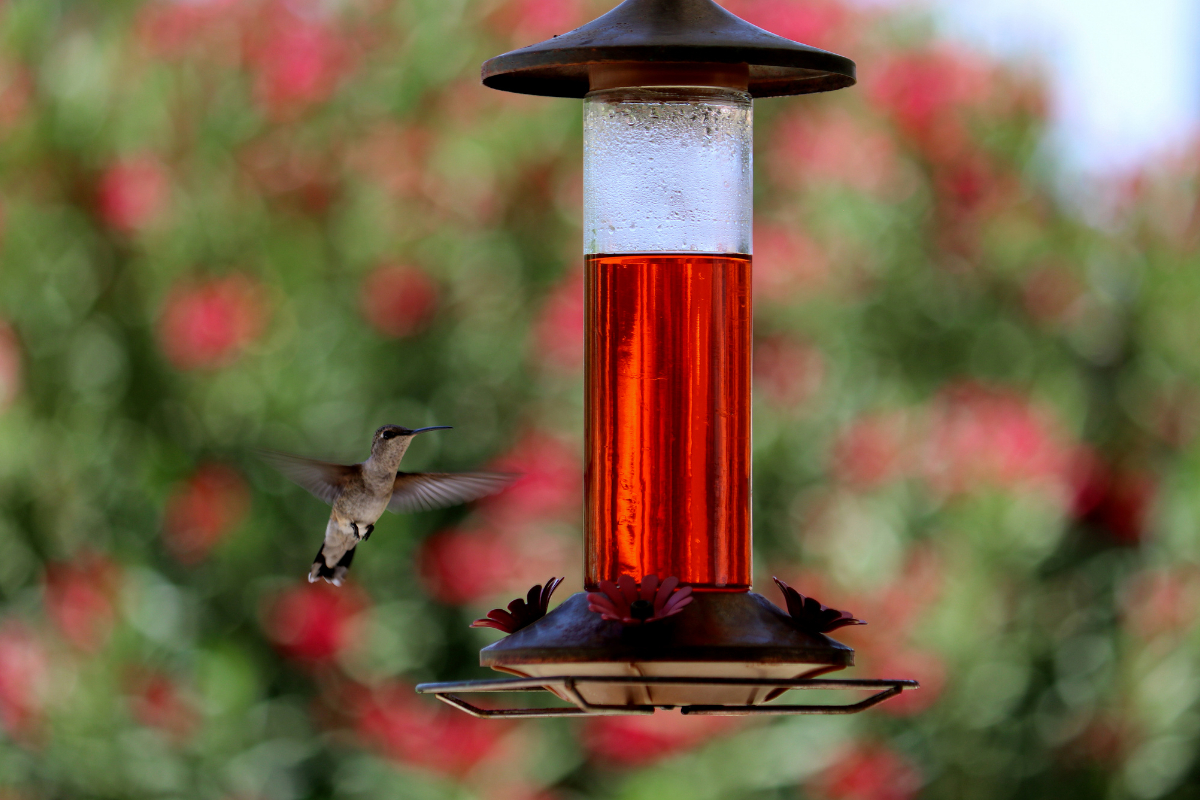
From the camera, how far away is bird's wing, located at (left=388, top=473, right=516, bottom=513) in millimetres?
3430

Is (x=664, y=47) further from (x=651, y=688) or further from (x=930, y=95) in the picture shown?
(x=930, y=95)

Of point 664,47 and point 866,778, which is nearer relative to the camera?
point 664,47

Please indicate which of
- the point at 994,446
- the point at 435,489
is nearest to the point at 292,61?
the point at 994,446

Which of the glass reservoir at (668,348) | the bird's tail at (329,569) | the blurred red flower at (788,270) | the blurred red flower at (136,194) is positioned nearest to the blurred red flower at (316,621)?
the blurred red flower at (136,194)

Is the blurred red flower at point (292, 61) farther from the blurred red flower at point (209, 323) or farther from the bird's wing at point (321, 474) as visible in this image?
the bird's wing at point (321, 474)

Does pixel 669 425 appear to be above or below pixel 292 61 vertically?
below

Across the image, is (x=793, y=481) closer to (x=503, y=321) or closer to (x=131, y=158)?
(x=503, y=321)

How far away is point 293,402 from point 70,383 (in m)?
0.91

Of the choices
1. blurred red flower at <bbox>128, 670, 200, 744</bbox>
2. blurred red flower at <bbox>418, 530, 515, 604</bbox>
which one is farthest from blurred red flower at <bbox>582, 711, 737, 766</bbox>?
blurred red flower at <bbox>128, 670, 200, 744</bbox>

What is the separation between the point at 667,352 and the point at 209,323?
12.5 ft

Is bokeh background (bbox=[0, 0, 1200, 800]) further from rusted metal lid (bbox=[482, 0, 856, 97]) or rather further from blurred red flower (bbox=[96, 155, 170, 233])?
rusted metal lid (bbox=[482, 0, 856, 97])

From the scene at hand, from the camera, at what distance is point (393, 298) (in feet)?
21.4

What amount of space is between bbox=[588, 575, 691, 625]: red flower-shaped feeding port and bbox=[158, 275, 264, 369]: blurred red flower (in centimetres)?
403

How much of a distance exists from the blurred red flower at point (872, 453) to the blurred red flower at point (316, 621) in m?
1.93
